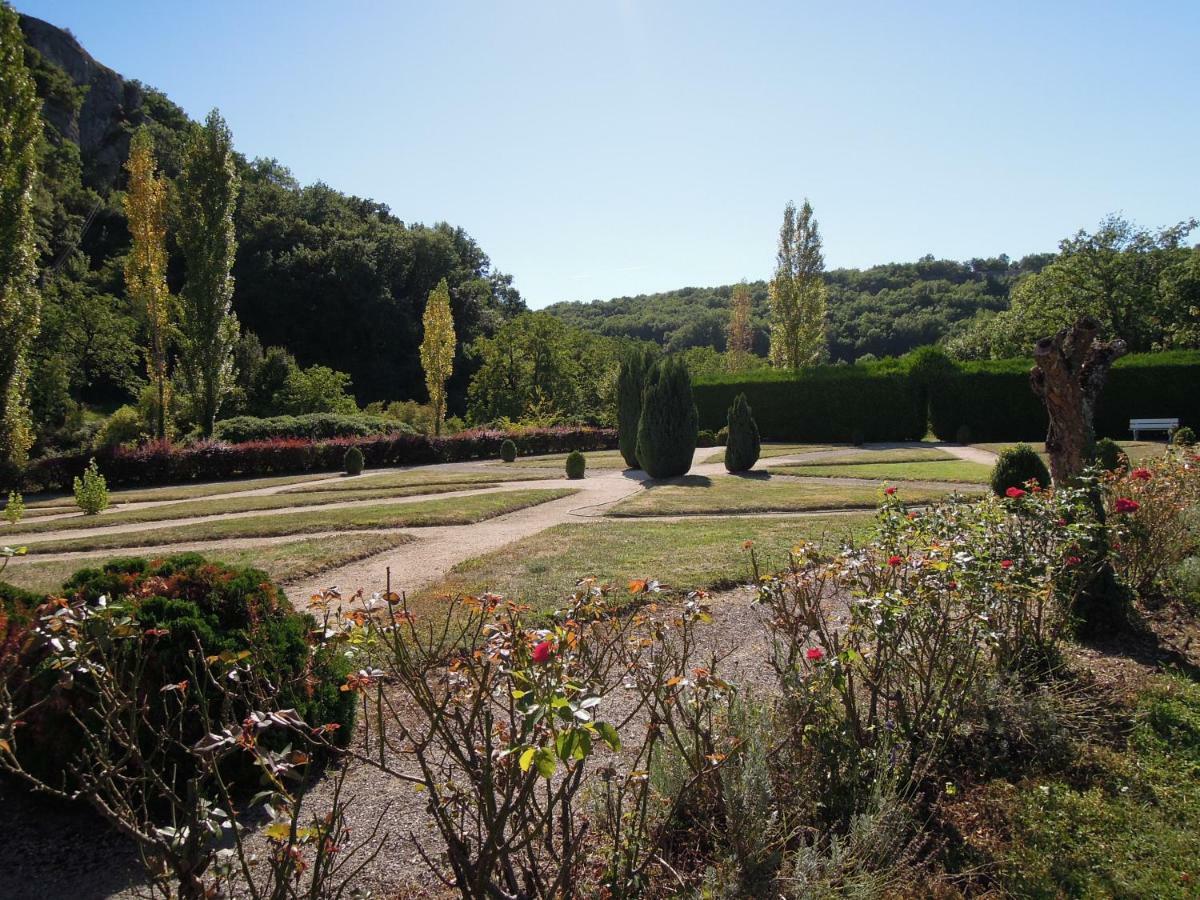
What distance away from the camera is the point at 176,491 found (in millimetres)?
17016

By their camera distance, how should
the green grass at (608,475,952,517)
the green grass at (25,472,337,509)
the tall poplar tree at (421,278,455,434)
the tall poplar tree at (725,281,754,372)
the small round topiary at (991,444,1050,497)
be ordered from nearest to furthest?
the small round topiary at (991,444,1050,497) < the green grass at (608,475,952,517) < the green grass at (25,472,337,509) < the tall poplar tree at (421,278,455,434) < the tall poplar tree at (725,281,754,372)

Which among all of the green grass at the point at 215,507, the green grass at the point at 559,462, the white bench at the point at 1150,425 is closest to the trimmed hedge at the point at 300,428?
the green grass at the point at 559,462

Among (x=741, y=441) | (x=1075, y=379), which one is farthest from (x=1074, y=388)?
(x=741, y=441)

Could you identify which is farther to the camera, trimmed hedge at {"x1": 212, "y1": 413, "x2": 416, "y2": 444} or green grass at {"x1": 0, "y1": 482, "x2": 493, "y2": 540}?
trimmed hedge at {"x1": 212, "y1": 413, "x2": 416, "y2": 444}

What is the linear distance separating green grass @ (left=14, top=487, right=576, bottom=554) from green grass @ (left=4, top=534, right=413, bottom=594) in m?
0.89

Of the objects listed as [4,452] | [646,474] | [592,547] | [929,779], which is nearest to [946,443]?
[646,474]

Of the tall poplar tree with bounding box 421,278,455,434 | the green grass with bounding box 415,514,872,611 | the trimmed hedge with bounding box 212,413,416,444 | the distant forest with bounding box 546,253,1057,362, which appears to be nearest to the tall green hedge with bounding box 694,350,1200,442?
the tall poplar tree with bounding box 421,278,455,434

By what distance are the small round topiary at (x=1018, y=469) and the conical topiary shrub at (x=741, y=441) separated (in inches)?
268

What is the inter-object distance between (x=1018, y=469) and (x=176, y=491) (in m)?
17.8

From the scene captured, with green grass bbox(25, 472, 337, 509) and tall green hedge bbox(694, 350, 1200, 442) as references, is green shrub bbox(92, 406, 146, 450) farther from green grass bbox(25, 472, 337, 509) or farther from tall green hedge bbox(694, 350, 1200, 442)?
tall green hedge bbox(694, 350, 1200, 442)

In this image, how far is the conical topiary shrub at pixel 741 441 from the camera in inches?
629

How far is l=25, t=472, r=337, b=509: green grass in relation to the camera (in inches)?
616

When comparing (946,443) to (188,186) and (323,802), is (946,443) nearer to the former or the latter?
(323,802)

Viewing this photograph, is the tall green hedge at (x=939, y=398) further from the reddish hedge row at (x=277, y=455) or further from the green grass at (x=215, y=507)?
the green grass at (x=215, y=507)
